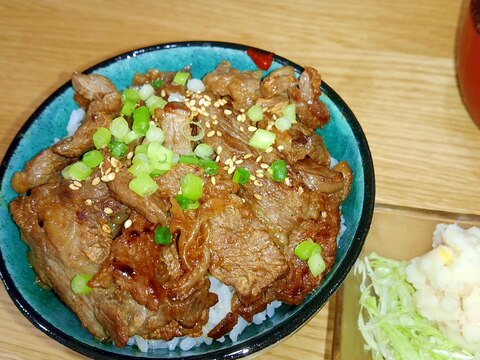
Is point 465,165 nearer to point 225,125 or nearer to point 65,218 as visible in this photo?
point 225,125

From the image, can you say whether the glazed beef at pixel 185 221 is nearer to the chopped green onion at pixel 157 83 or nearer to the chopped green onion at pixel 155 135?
the chopped green onion at pixel 155 135

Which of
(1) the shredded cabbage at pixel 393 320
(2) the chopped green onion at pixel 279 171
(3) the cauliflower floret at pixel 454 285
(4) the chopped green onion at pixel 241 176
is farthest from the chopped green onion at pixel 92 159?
(3) the cauliflower floret at pixel 454 285

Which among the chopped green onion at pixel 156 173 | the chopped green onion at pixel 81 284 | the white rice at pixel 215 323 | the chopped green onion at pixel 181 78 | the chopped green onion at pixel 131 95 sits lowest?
the white rice at pixel 215 323

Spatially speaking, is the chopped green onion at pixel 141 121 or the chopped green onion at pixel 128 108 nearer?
the chopped green onion at pixel 141 121

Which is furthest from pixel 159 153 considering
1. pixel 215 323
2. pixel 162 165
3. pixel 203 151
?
pixel 215 323

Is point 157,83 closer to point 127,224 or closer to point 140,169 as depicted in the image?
point 140,169

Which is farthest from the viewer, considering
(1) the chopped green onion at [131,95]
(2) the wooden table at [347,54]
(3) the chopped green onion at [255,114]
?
(2) the wooden table at [347,54]

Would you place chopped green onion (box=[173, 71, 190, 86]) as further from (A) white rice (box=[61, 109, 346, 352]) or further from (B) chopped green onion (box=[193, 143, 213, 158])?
(A) white rice (box=[61, 109, 346, 352])
